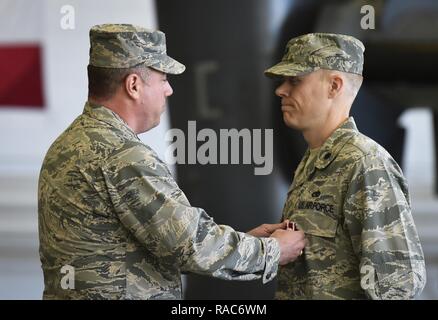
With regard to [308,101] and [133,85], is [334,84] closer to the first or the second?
[308,101]

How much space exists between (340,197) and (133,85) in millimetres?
483

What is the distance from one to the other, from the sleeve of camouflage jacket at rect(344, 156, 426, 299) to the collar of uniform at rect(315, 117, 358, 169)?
0.08 metres

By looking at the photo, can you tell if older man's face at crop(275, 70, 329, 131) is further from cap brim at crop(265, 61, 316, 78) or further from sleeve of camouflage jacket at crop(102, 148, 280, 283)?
sleeve of camouflage jacket at crop(102, 148, 280, 283)

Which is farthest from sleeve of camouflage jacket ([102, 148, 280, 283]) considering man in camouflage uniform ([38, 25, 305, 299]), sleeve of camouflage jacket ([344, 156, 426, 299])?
sleeve of camouflage jacket ([344, 156, 426, 299])

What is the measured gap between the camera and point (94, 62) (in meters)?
1.86

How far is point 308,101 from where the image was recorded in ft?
6.35

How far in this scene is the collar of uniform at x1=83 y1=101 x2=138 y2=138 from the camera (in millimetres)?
1834

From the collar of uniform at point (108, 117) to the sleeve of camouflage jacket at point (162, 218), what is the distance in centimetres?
8

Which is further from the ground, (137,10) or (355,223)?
(137,10)

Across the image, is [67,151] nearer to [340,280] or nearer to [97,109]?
[97,109]

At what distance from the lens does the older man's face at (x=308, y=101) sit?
1.93m
